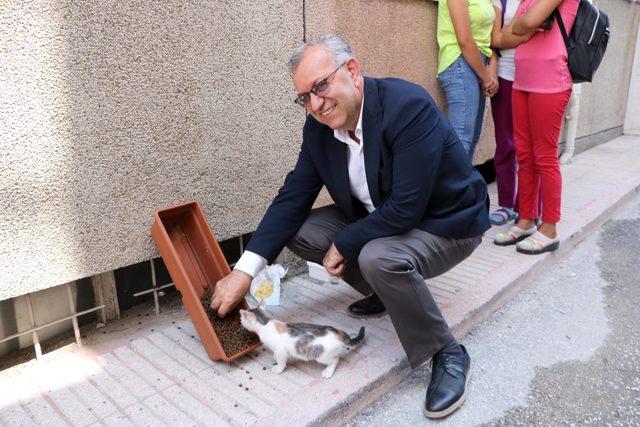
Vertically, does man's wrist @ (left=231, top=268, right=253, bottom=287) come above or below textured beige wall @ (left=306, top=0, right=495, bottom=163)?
below

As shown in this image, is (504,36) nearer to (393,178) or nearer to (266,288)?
(393,178)

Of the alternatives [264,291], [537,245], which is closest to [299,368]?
[264,291]

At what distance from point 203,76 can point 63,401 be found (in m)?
1.74

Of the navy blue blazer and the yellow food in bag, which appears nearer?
the navy blue blazer

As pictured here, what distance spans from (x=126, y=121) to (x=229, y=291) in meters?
0.99

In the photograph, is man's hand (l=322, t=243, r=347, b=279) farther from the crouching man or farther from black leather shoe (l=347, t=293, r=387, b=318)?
black leather shoe (l=347, t=293, r=387, b=318)

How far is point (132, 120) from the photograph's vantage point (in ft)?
8.29

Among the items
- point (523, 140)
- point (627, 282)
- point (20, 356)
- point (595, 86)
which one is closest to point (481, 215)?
point (523, 140)

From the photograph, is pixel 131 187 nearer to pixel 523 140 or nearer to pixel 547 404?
pixel 547 404

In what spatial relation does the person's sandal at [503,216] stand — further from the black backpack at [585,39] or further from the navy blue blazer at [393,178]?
the navy blue blazer at [393,178]

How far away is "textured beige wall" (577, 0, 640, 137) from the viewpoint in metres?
7.71

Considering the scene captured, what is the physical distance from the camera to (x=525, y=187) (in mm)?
3873

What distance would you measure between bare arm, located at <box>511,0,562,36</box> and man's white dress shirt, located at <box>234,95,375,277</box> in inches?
72.2

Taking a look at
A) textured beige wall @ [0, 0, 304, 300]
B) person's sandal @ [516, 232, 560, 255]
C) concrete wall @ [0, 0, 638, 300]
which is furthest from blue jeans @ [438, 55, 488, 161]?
textured beige wall @ [0, 0, 304, 300]
